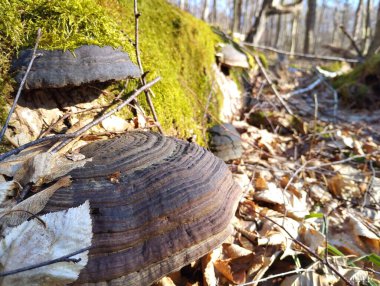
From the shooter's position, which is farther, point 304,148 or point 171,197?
point 304,148

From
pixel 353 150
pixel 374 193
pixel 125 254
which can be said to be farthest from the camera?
pixel 353 150

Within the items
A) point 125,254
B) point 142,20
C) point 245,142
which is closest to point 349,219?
point 245,142

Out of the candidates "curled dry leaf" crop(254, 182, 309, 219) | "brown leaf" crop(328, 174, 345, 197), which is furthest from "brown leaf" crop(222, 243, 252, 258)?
"brown leaf" crop(328, 174, 345, 197)

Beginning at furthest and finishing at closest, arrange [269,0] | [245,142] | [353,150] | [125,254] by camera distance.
Answer: [269,0] < [353,150] < [245,142] < [125,254]

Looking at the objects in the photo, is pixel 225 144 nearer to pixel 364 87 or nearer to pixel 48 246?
pixel 48 246

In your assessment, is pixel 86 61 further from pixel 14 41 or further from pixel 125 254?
pixel 125 254

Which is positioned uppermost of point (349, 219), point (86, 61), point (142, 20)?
point (142, 20)

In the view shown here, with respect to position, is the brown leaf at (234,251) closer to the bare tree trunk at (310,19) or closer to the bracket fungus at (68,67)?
the bracket fungus at (68,67)
